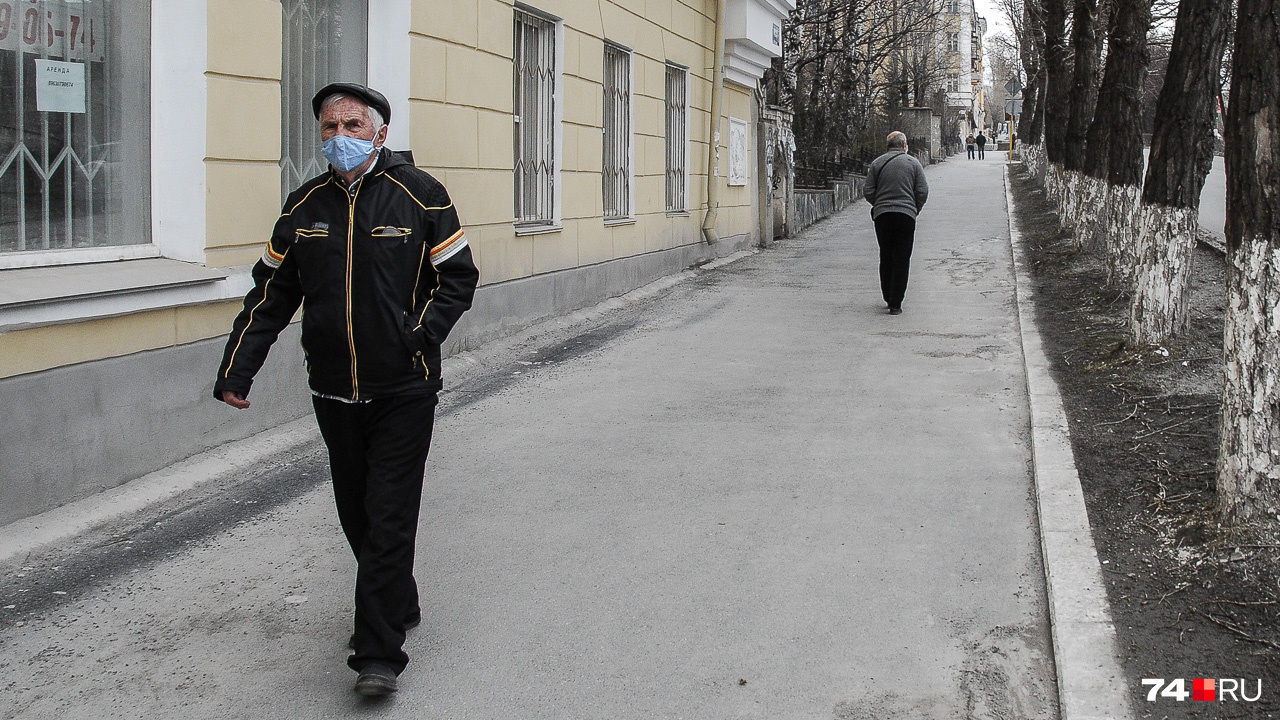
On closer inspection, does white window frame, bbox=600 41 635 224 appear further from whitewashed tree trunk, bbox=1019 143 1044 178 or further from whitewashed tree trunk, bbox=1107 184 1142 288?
whitewashed tree trunk, bbox=1019 143 1044 178

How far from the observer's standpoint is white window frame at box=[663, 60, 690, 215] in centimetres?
1528

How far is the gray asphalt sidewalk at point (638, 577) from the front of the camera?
3.83m

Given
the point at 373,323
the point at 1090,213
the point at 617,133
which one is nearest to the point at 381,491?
the point at 373,323

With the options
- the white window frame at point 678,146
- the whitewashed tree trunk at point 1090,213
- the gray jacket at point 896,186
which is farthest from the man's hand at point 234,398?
the whitewashed tree trunk at point 1090,213

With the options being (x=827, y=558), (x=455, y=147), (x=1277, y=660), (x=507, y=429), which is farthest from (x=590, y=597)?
(x=455, y=147)

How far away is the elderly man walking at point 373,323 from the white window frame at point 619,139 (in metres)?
8.97

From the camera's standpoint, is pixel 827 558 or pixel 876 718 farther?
pixel 827 558

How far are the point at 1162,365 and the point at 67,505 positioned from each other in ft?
21.8

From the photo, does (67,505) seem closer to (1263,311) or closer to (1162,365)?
(1263,311)

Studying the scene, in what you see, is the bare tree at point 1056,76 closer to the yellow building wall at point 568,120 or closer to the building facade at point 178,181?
the yellow building wall at point 568,120

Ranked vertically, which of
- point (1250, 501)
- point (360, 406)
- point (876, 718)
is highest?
point (360, 406)

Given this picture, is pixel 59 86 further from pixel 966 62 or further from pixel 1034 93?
pixel 966 62

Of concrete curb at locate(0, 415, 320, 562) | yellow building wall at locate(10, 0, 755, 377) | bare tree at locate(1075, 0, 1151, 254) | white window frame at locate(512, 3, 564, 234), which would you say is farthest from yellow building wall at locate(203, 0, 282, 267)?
bare tree at locate(1075, 0, 1151, 254)

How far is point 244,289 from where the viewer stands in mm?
6602
